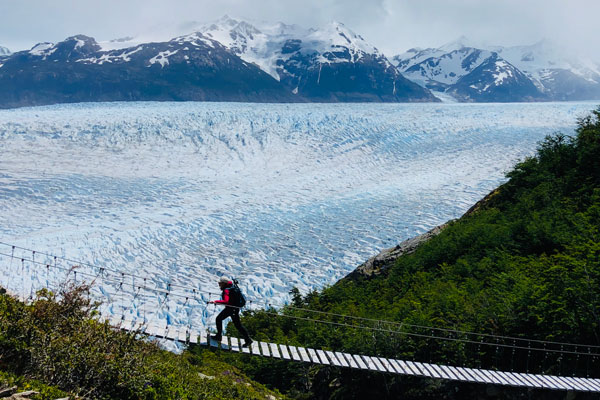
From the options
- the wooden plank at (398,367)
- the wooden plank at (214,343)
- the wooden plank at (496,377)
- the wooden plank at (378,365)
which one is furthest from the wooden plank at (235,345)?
the wooden plank at (496,377)

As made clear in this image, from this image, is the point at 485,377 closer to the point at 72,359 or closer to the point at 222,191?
the point at 72,359

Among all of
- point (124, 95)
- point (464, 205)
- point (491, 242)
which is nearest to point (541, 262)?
point (491, 242)

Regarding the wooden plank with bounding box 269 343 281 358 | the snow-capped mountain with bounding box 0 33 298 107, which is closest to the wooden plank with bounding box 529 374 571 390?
the wooden plank with bounding box 269 343 281 358

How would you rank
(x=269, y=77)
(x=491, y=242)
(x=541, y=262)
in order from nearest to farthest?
(x=541, y=262), (x=491, y=242), (x=269, y=77)

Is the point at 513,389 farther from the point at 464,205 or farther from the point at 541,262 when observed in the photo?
the point at 464,205

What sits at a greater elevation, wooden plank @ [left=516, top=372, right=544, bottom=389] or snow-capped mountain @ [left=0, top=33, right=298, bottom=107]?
snow-capped mountain @ [left=0, top=33, right=298, bottom=107]

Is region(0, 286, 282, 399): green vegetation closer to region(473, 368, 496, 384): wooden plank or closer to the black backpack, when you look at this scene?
the black backpack

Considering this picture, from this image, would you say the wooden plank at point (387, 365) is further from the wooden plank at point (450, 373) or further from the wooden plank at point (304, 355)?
the wooden plank at point (304, 355)
